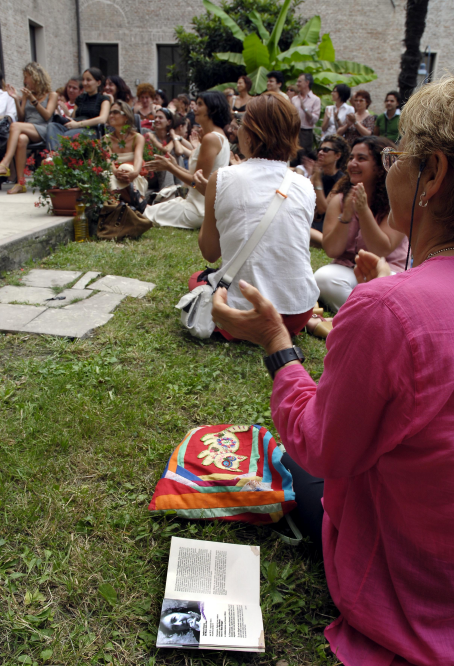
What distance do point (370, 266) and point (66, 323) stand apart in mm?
2306

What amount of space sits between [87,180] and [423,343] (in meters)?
5.60

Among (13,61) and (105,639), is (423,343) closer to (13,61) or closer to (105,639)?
(105,639)

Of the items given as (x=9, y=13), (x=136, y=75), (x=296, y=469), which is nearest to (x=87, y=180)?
(x=296, y=469)

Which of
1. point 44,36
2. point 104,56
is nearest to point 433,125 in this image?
point 44,36

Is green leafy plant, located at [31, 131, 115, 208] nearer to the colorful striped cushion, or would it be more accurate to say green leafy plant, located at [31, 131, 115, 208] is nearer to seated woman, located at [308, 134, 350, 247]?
seated woman, located at [308, 134, 350, 247]

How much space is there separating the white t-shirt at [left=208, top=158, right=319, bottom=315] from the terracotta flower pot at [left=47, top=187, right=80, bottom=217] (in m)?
3.43

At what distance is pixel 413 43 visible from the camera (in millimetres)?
11531

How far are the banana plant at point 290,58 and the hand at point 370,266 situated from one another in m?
12.6

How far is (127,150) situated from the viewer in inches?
298

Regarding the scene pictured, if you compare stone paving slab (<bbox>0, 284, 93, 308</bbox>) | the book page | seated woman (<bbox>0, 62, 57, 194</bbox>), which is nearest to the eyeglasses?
the book page

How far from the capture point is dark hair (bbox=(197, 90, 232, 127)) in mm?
5041

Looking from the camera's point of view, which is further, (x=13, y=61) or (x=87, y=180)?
(x=13, y=61)

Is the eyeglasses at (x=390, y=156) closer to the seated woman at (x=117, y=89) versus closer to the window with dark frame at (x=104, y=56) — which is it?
the seated woman at (x=117, y=89)

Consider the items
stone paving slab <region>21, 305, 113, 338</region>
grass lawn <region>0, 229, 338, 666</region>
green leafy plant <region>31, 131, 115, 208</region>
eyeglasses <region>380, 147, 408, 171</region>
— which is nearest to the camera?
eyeglasses <region>380, 147, 408, 171</region>
